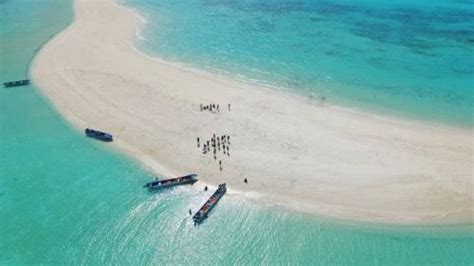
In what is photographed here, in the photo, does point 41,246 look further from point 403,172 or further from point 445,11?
point 445,11

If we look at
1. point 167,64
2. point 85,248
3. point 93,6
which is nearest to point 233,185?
point 85,248

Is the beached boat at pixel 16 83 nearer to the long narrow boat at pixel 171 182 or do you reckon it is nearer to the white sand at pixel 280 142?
the white sand at pixel 280 142

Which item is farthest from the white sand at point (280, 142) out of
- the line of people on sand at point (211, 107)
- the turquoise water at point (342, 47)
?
the turquoise water at point (342, 47)

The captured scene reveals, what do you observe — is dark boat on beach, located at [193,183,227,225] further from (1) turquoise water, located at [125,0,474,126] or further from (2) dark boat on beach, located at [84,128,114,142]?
(1) turquoise water, located at [125,0,474,126]

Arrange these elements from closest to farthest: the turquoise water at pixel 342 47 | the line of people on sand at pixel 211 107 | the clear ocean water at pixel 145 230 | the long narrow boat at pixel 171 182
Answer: the clear ocean water at pixel 145 230
the long narrow boat at pixel 171 182
the line of people on sand at pixel 211 107
the turquoise water at pixel 342 47

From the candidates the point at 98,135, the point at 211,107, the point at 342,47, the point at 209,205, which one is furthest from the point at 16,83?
the point at 342,47
